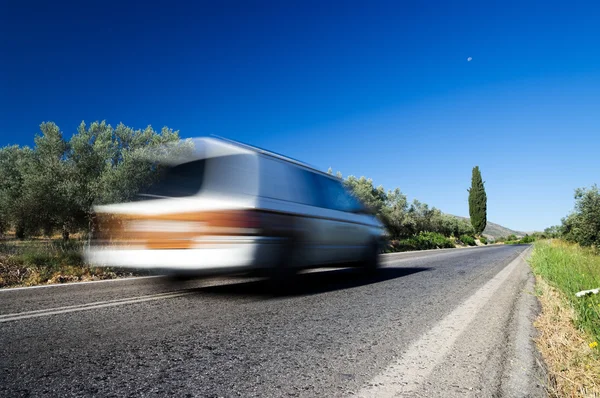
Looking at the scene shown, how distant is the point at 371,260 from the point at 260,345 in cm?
517

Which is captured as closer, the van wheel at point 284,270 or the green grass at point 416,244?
the van wheel at point 284,270

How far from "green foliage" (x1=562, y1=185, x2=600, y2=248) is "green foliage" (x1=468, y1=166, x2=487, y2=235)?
51.0 meters

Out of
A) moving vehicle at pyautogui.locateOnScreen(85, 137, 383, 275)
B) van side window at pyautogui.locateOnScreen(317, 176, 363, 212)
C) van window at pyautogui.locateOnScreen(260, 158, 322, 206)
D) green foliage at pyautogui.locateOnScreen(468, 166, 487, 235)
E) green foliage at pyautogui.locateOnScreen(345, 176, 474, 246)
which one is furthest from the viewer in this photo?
green foliage at pyautogui.locateOnScreen(468, 166, 487, 235)

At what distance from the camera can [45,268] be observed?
661cm

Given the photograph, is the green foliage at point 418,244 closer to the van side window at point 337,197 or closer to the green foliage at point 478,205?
the van side window at point 337,197

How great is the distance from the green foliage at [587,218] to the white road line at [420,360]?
24.4 meters

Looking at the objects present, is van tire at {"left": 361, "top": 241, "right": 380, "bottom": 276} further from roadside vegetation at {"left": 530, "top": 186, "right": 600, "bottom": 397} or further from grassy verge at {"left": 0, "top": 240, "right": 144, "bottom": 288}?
grassy verge at {"left": 0, "top": 240, "right": 144, "bottom": 288}

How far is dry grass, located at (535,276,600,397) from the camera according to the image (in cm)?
183

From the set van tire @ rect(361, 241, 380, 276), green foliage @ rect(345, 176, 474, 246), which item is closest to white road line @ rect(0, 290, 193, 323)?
van tire @ rect(361, 241, 380, 276)

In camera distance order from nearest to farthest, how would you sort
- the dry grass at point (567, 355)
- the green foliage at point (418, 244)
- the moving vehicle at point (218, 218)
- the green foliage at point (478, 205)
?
1. the dry grass at point (567, 355)
2. the moving vehicle at point (218, 218)
3. the green foliage at point (418, 244)
4. the green foliage at point (478, 205)

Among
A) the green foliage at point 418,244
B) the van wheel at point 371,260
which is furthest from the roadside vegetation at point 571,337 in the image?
the green foliage at point 418,244

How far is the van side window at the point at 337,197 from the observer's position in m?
6.00

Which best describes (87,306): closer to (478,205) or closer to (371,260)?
(371,260)

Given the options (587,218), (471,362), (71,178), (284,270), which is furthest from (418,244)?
(471,362)
